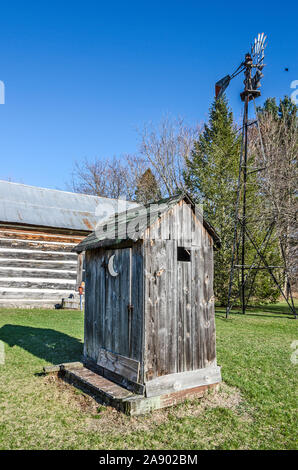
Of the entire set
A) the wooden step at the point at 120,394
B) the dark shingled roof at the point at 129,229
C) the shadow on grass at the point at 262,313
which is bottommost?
the shadow on grass at the point at 262,313

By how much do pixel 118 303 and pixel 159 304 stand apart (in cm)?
80

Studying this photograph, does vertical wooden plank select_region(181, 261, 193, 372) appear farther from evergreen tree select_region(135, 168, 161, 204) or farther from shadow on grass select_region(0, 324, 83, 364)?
evergreen tree select_region(135, 168, 161, 204)

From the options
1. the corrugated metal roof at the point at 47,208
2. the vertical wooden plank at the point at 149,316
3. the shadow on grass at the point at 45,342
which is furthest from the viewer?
the corrugated metal roof at the point at 47,208

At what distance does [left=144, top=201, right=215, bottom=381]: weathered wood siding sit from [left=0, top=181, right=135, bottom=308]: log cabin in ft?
28.5

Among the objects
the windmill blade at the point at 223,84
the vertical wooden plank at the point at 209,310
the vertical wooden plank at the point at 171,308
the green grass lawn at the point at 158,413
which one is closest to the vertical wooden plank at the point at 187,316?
the vertical wooden plank at the point at 171,308

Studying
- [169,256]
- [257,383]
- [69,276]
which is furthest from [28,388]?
[69,276]

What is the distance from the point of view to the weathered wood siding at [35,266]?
46.1ft

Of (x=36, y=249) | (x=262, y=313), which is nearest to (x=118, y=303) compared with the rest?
(x=36, y=249)

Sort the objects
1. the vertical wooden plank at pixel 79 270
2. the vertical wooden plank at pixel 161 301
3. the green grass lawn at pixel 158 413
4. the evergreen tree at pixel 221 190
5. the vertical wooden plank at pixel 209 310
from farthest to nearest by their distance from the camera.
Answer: the evergreen tree at pixel 221 190, the vertical wooden plank at pixel 79 270, the vertical wooden plank at pixel 209 310, the vertical wooden plank at pixel 161 301, the green grass lawn at pixel 158 413

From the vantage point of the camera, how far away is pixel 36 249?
48.5ft

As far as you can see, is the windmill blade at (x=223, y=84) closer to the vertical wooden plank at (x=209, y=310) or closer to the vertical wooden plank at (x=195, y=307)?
the vertical wooden plank at (x=209, y=310)

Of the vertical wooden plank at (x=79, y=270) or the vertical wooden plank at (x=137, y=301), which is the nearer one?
the vertical wooden plank at (x=137, y=301)

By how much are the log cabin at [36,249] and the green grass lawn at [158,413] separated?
253 inches
